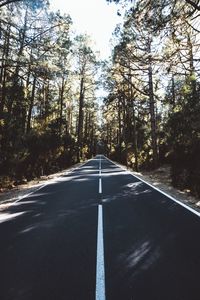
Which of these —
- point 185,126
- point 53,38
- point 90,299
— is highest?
point 53,38

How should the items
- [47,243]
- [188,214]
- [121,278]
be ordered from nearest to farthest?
[121,278] → [47,243] → [188,214]

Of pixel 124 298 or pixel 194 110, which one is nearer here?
pixel 124 298

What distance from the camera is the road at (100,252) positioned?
4480 millimetres

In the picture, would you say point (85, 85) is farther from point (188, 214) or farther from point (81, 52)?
point (188, 214)

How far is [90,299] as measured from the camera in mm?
4203

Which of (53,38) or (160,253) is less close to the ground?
(53,38)

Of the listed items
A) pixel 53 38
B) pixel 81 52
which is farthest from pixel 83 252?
pixel 81 52

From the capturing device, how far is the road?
448cm

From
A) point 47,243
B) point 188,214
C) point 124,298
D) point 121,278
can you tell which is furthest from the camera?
point 188,214

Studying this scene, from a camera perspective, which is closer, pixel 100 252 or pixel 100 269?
pixel 100 269

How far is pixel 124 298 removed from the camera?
165 inches

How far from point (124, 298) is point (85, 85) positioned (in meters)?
50.0

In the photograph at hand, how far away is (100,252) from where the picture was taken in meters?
6.14

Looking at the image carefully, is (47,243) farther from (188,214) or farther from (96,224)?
(188,214)
